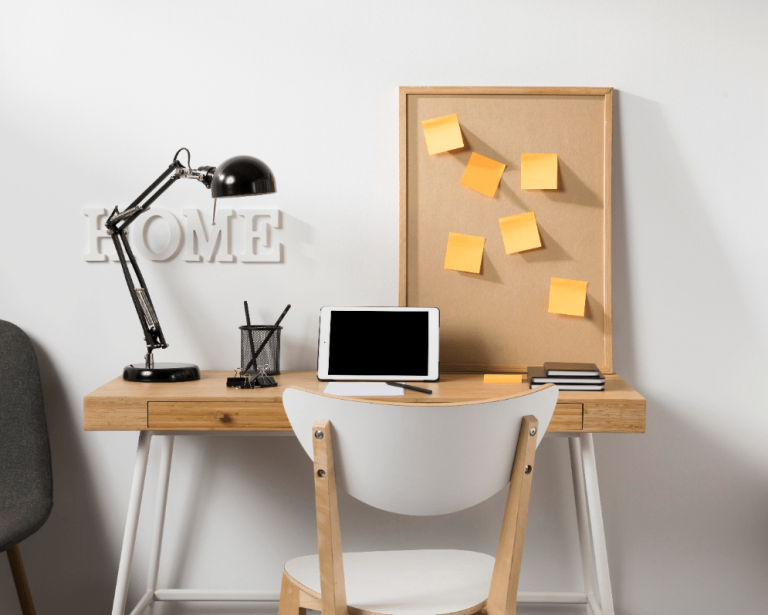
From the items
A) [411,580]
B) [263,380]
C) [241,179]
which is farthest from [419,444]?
[241,179]

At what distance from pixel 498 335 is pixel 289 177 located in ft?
2.42

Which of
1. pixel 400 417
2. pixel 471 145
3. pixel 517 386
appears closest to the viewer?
pixel 400 417

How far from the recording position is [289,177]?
1.83 metres

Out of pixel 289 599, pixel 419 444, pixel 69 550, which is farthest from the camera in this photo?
pixel 69 550

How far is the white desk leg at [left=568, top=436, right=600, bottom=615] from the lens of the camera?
1.74 m

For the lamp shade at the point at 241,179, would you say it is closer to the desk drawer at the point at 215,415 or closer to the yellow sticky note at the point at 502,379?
the desk drawer at the point at 215,415

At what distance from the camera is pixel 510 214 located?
5.87 ft

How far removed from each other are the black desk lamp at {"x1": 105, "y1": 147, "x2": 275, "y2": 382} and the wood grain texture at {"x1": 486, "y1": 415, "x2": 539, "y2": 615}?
859 millimetres

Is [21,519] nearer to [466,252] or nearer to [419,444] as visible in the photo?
[419,444]

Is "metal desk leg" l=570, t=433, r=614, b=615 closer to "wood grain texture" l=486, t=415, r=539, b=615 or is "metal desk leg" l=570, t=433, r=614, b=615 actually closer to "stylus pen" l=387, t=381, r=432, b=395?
"stylus pen" l=387, t=381, r=432, b=395

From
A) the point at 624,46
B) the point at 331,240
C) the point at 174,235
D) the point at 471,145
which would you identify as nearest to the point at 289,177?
the point at 331,240

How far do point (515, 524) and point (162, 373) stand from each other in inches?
39.5

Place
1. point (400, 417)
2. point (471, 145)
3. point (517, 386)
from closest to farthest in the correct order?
point (400, 417)
point (517, 386)
point (471, 145)

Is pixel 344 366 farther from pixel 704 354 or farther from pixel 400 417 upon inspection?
pixel 704 354
